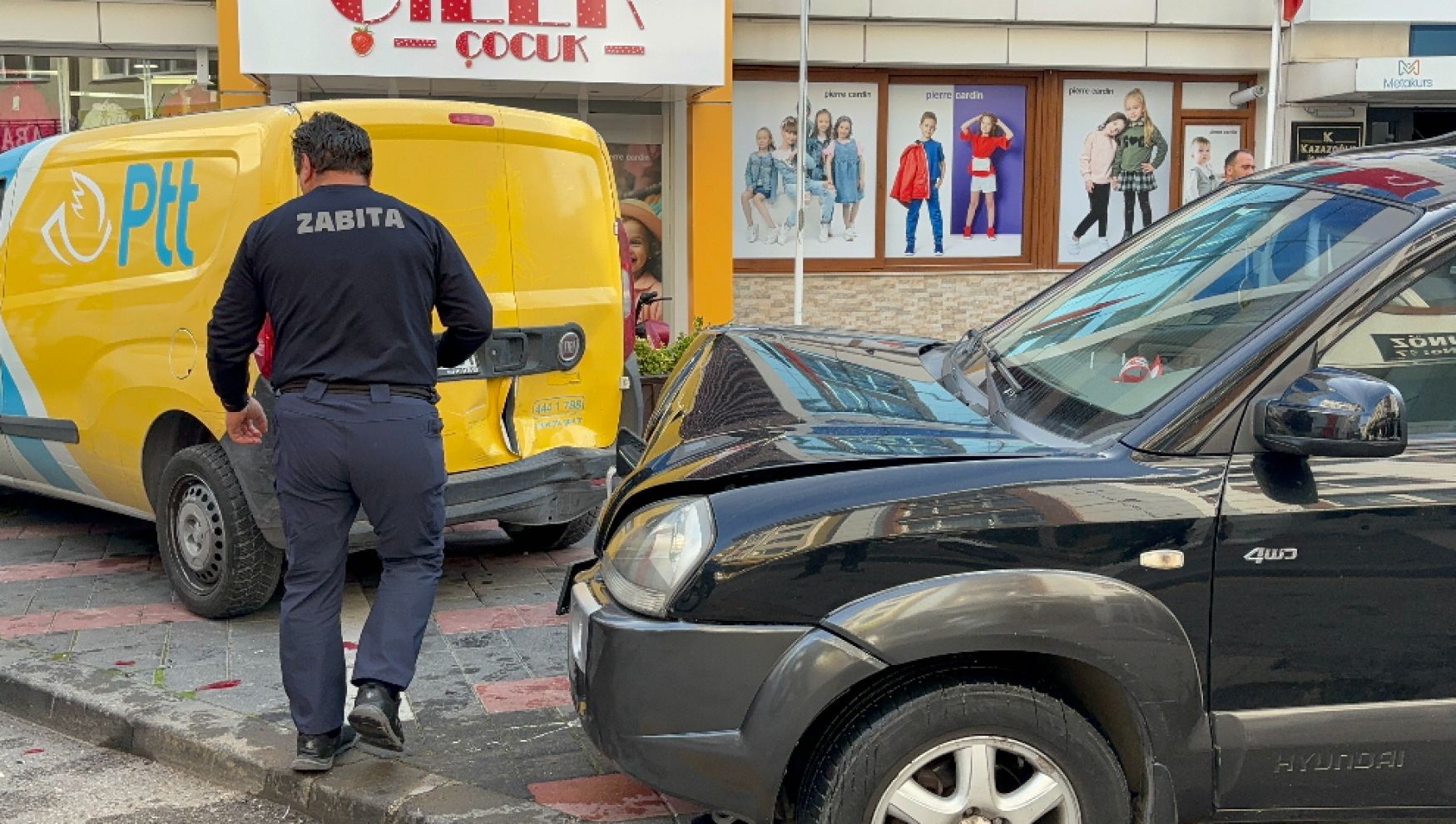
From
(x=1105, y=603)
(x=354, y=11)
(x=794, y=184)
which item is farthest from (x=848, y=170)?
(x=1105, y=603)

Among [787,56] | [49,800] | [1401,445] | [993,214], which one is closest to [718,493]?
[1401,445]

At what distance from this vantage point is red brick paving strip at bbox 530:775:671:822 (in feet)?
12.8

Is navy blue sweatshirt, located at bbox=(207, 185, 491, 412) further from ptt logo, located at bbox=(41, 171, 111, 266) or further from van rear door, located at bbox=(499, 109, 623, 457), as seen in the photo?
ptt logo, located at bbox=(41, 171, 111, 266)

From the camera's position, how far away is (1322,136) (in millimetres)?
14797

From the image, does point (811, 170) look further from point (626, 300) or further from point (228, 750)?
point (228, 750)

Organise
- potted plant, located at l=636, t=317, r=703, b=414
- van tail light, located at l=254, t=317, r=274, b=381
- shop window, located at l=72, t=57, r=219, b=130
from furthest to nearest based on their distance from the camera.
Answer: shop window, located at l=72, t=57, r=219, b=130, potted plant, located at l=636, t=317, r=703, b=414, van tail light, located at l=254, t=317, r=274, b=381

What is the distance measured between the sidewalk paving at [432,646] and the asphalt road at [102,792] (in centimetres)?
30

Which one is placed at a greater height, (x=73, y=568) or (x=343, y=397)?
(x=343, y=397)

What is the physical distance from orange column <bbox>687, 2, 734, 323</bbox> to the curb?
856cm

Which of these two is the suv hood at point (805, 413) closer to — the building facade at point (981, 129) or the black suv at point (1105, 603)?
the black suv at point (1105, 603)

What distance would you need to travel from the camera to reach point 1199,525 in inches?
120

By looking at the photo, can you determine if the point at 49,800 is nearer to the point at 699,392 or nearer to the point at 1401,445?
the point at 699,392

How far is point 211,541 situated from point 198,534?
0.42 ft

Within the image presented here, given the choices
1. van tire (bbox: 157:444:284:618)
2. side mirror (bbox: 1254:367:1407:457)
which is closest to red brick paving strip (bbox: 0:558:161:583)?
van tire (bbox: 157:444:284:618)
